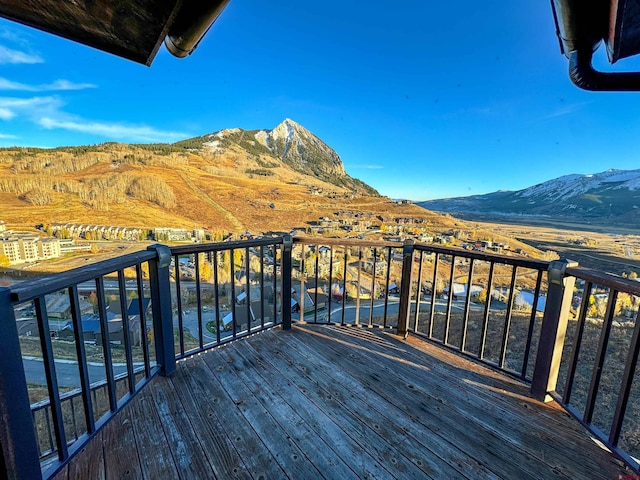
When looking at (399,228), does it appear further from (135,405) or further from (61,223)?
(61,223)

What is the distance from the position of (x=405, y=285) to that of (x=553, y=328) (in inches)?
46.6

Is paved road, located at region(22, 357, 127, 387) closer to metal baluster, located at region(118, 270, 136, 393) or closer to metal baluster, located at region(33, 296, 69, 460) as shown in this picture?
metal baluster, located at region(118, 270, 136, 393)

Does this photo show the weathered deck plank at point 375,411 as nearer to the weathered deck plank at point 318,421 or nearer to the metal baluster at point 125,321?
the weathered deck plank at point 318,421

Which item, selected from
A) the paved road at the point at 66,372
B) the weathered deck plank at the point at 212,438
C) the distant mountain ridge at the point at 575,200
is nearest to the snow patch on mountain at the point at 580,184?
the distant mountain ridge at the point at 575,200

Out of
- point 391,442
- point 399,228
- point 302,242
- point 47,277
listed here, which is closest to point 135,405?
point 47,277

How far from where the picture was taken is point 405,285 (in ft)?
8.86

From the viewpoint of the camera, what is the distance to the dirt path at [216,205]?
3236 cm

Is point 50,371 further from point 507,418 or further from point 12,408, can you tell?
point 507,418

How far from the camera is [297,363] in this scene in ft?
7.38

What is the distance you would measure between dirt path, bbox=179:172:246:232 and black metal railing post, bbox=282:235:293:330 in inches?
1164

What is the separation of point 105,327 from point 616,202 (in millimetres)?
113050

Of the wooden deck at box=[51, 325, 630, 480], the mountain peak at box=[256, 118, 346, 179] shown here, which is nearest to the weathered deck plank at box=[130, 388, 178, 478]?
the wooden deck at box=[51, 325, 630, 480]

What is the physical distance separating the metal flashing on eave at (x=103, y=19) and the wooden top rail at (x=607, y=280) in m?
2.98

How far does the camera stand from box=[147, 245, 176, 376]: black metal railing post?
70.6 inches
